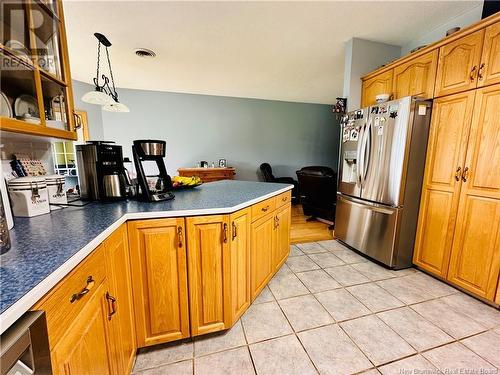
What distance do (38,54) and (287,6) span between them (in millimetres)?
1880

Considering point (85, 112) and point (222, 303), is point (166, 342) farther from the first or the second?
point (85, 112)

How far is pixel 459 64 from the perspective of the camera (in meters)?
1.78

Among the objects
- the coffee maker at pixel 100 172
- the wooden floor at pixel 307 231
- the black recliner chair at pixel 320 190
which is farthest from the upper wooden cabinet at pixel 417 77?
the coffee maker at pixel 100 172

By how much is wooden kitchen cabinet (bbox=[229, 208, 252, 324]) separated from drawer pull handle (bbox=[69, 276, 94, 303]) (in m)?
0.71

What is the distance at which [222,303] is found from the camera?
53.8 inches

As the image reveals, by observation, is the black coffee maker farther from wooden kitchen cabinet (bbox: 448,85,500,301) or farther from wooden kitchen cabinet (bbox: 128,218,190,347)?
wooden kitchen cabinet (bbox: 448,85,500,301)

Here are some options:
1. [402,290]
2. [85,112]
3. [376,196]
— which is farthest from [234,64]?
[402,290]

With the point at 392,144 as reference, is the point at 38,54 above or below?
above

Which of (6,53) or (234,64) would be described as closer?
(6,53)

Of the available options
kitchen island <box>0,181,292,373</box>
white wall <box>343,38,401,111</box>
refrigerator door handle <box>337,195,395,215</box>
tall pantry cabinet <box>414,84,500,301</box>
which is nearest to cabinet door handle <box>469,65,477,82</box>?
tall pantry cabinet <box>414,84,500,301</box>

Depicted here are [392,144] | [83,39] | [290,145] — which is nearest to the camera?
[392,144]

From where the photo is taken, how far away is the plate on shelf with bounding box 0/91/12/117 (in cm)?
93

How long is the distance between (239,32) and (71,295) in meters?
2.67

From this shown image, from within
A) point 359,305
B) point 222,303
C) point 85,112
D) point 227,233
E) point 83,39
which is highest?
point 83,39
